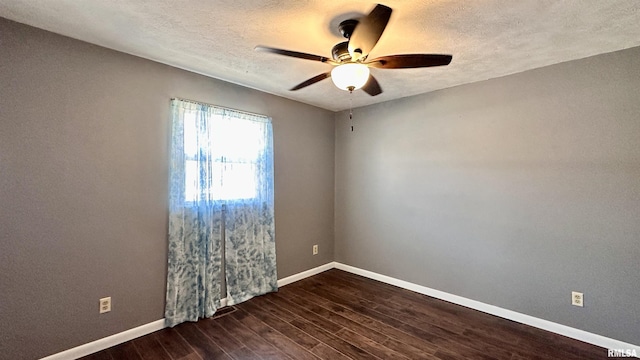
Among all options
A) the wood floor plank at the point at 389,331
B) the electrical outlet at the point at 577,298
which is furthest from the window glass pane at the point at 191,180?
the electrical outlet at the point at 577,298

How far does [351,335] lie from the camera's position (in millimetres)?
2459

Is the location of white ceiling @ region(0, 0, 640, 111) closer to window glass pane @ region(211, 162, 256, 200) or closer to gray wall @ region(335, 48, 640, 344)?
gray wall @ region(335, 48, 640, 344)

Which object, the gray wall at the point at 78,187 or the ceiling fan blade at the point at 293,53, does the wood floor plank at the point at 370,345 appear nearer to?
the gray wall at the point at 78,187

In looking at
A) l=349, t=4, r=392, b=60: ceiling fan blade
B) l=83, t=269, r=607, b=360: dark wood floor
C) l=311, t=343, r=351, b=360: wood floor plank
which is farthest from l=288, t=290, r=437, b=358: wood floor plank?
l=349, t=4, r=392, b=60: ceiling fan blade

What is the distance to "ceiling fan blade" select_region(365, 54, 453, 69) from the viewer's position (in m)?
1.71

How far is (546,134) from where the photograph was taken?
2584mm

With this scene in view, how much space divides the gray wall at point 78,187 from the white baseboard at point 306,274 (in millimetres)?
1482

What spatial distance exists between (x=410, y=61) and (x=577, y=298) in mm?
2565

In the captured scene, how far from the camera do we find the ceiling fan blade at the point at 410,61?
171cm

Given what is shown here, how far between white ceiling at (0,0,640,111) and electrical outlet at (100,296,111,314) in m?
2.10

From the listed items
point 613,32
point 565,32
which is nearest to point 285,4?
point 565,32

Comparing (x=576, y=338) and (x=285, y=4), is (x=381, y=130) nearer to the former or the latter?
(x=285, y=4)

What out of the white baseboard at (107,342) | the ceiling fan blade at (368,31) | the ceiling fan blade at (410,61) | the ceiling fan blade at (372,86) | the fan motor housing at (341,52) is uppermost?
the fan motor housing at (341,52)

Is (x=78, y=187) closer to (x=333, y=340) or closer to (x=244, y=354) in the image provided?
(x=244, y=354)
